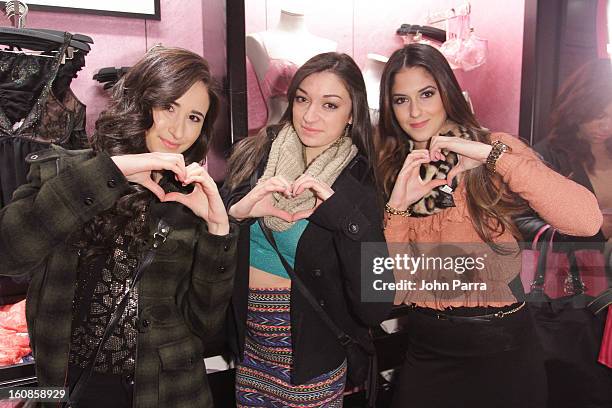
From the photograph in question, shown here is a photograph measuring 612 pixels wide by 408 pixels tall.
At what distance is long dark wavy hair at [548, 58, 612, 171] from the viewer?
4.76 ft

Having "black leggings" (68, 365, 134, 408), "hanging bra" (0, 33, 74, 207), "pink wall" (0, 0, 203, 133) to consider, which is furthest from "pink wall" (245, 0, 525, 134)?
"black leggings" (68, 365, 134, 408)

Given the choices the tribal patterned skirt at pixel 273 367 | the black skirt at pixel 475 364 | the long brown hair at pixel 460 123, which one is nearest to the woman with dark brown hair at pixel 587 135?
the long brown hair at pixel 460 123

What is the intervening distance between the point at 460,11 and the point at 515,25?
0.19 metres

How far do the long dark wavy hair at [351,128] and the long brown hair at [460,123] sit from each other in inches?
2.5

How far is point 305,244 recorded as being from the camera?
1358 mm

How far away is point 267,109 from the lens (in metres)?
1.48

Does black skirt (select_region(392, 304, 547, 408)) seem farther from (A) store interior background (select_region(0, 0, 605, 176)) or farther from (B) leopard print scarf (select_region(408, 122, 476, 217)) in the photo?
(A) store interior background (select_region(0, 0, 605, 176))

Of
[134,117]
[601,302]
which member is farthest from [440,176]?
[134,117]

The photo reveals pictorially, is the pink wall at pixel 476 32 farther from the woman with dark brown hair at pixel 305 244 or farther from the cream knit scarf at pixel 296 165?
the cream knit scarf at pixel 296 165

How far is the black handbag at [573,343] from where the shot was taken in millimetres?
1550

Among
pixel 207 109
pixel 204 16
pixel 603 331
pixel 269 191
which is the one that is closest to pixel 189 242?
pixel 269 191

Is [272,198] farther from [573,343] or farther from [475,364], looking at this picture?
[573,343]

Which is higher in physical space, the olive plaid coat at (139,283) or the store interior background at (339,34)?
the store interior background at (339,34)

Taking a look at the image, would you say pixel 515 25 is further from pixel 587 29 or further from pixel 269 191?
pixel 269 191
